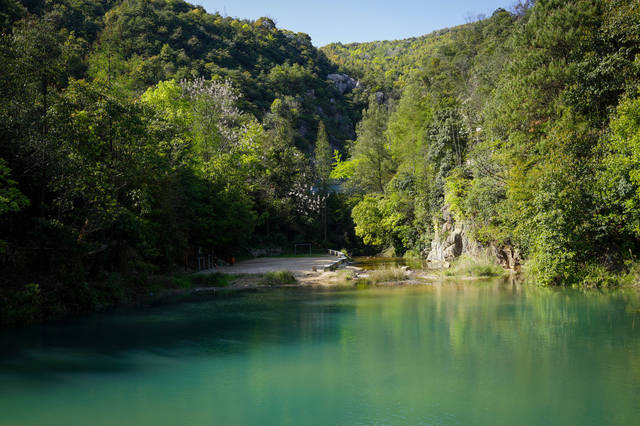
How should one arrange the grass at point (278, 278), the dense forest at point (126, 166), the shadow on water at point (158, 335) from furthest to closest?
the grass at point (278, 278) → the dense forest at point (126, 166) → the shadow on water at point (158, 335)

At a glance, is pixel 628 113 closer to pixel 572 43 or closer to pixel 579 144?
pixel 579 144

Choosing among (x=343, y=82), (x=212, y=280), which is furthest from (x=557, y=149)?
(x=343, y=82)

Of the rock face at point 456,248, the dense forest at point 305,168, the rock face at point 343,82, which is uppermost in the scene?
the rock face at point 343,82

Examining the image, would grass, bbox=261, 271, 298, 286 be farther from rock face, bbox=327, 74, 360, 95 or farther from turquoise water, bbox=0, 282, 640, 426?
rock face, bbox=327, 74, 360, 95

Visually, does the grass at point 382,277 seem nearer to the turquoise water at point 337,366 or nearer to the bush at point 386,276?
the bush at point 386,276

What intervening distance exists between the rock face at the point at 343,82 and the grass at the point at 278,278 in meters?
81.9

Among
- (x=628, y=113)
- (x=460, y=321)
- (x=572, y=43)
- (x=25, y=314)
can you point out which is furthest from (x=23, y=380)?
(x=572, y=43)

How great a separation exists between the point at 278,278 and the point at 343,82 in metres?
86.2

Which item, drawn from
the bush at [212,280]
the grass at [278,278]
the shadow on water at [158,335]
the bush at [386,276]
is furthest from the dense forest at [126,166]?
the bush at [386,276]

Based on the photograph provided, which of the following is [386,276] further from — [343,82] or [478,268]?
[343,82]

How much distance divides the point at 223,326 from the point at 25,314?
278 inches

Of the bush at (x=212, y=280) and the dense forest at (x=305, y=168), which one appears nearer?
the dense forest at (x=305, y=168)

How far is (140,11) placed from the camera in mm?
69375

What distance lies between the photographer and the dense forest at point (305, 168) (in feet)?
59.0
